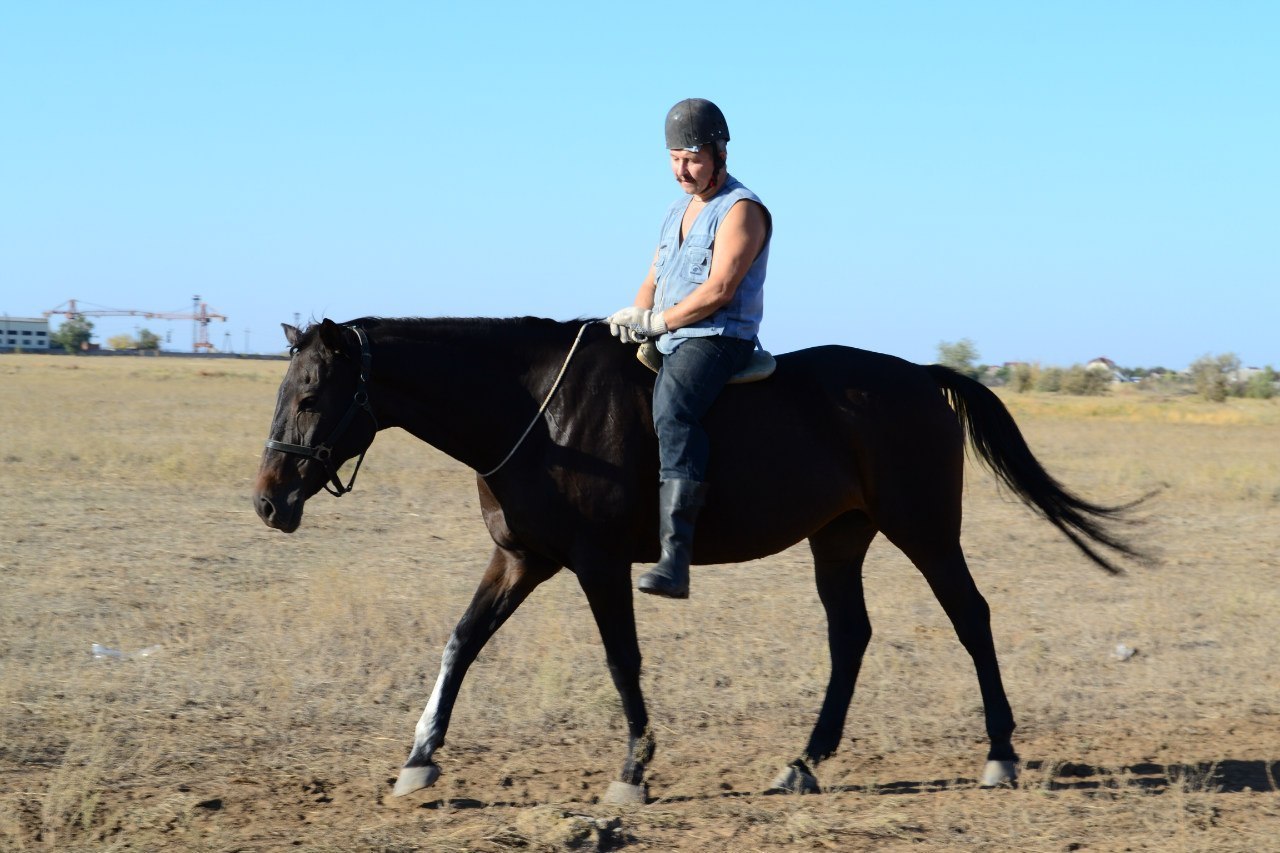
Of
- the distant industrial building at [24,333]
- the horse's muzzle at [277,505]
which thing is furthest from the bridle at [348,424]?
the distant industrial building at [24,333]

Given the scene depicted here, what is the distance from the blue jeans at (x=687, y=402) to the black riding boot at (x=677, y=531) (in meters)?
0.06

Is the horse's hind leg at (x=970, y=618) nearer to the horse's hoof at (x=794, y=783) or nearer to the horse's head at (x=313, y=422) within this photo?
the horse's hoof at (x=794, y=783)

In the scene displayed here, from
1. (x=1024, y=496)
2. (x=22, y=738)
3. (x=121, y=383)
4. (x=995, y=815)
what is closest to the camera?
(x=995, y=815)

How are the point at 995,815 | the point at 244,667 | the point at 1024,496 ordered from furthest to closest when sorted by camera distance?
the point at 244,667 → the point at 1024,496 → the point at 995,815

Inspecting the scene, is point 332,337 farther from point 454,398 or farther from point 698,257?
point 698,257

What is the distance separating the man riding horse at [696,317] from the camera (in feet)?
17.8

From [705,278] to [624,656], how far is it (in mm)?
1699

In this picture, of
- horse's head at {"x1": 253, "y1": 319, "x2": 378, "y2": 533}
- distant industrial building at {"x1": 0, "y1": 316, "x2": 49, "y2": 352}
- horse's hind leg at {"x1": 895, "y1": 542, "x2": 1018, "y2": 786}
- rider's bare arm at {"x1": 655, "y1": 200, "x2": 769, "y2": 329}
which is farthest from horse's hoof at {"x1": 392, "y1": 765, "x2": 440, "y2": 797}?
distant industrial building at {"x1": 0, "y1": 316, "x2": 49, "y2": 352}

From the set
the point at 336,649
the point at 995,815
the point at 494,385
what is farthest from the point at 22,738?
the point at 995,815

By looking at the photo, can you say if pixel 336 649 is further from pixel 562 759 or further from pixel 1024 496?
pixel 1024 496

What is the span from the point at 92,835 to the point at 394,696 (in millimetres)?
2447

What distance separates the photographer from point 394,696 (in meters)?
7.13

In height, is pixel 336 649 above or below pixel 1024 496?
below

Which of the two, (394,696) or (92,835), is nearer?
(92,835)
